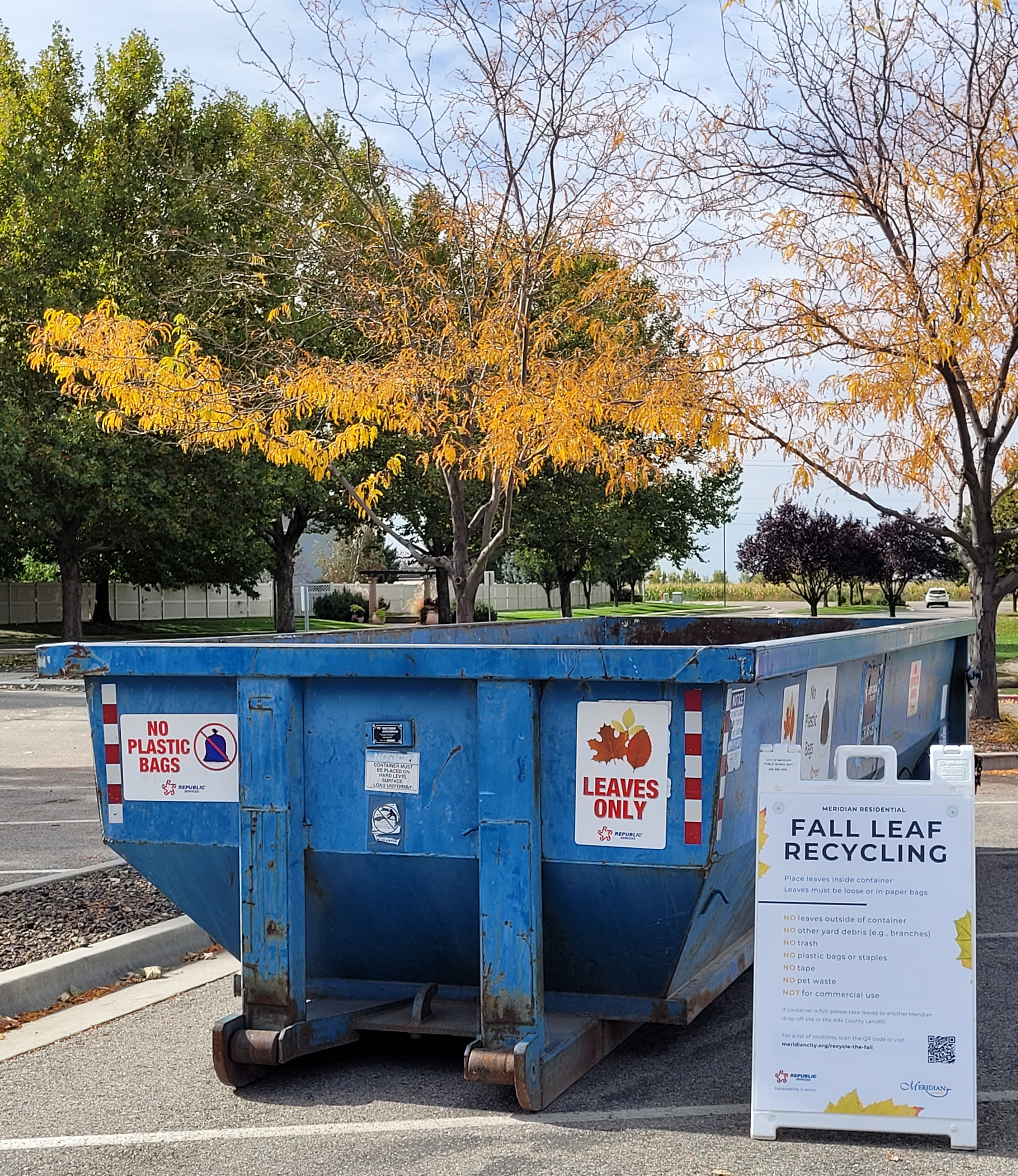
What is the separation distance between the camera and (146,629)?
4794 centimetres

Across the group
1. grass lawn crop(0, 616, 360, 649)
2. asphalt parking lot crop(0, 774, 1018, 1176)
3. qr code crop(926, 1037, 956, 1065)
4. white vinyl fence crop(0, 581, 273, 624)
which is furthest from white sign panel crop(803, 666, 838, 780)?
white vinyl fence crop(0, 581, 273, 624)

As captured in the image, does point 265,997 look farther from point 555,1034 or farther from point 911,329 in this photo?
point 911,329

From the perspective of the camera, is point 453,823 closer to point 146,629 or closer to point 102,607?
point 146,629

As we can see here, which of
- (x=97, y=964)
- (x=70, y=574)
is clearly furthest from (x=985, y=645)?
(x=70, y=574)

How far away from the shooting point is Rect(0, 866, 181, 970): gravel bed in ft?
20.9

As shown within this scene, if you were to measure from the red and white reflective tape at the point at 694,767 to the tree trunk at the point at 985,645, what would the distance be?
1148 cm

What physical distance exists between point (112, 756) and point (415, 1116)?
1744 millimetres

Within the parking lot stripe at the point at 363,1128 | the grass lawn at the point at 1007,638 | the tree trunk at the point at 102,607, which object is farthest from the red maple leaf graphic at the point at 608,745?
the tree trunk at the point at 102,607

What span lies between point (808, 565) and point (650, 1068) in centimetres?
4440

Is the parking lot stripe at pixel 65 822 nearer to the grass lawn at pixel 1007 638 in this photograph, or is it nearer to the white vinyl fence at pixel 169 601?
the grass lawn at pixel 1007 638

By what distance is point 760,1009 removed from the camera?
169 inches

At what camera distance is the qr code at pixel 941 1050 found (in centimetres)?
415

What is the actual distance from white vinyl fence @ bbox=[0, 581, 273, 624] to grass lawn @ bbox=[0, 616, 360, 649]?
0.79 metres

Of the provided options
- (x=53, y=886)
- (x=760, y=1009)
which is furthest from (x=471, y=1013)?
(x=53, y=886)
